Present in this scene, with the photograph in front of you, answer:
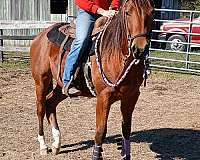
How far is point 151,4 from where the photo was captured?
161 inches

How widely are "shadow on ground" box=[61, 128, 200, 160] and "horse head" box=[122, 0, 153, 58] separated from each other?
218 centimetres

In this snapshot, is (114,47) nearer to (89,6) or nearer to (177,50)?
(89,6)

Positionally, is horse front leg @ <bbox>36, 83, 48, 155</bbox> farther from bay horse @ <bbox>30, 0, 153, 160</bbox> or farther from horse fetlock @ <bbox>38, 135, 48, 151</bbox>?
bay horse @ <bbox>30, 0, 153, 160</bbox>

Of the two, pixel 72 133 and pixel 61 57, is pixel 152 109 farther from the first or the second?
pixel 61 57

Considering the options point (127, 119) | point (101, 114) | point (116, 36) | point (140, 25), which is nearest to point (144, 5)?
point (140, 25)

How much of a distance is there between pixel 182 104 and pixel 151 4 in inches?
202

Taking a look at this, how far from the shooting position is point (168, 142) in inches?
253

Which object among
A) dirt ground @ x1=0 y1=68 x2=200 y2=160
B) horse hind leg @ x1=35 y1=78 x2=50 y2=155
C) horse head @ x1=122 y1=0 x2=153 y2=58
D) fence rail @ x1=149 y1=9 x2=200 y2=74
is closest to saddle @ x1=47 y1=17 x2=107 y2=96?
horse hind leg @ x1=35 y1=78 x2=50 y2=155

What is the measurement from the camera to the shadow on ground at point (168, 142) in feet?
19.4

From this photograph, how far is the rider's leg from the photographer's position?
16.6ft

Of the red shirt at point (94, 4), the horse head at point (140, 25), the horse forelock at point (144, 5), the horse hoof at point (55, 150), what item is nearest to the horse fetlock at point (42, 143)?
the horse hoof at point (55, 150)

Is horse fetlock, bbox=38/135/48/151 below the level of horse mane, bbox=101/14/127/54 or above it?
below

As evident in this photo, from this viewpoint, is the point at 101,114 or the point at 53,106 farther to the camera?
the point at 53,106

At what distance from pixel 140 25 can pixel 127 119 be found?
1562mm
